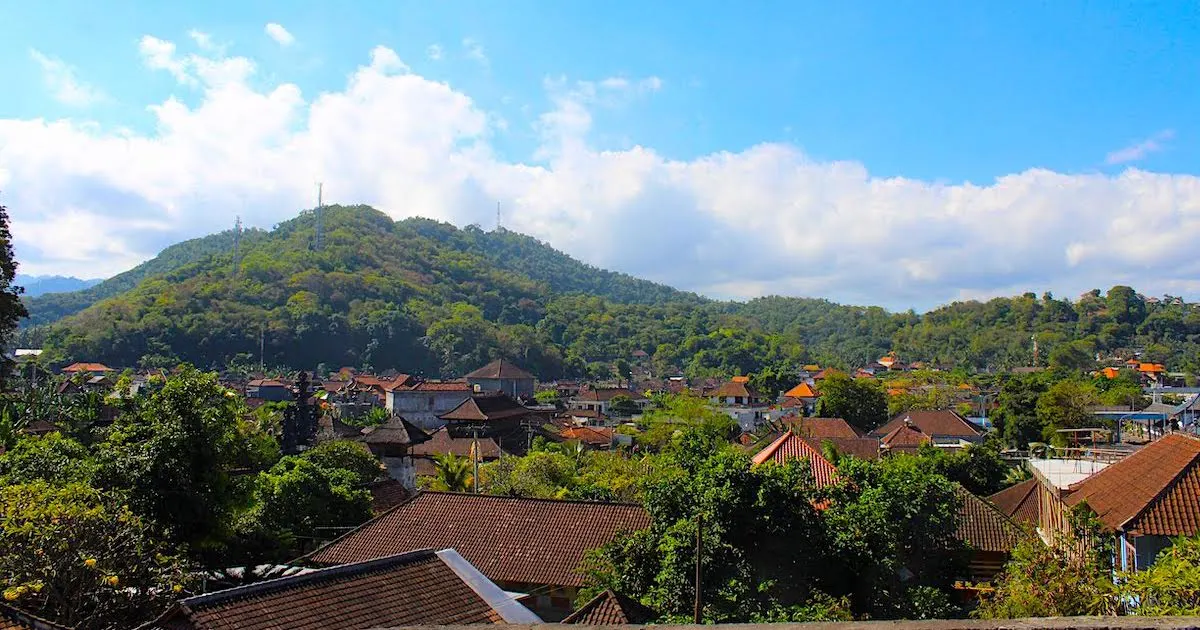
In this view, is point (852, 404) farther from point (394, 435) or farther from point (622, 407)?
point (394, 435)

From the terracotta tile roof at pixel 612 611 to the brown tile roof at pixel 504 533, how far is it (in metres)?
3.37

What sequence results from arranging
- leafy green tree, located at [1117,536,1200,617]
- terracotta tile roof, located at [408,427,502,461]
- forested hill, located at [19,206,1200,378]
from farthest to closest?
forested hill, located at [19,206,1200,378], terracotta tile roof, located at [408,427,502,461], leafy green tree, located at [1117,536,1200,617]

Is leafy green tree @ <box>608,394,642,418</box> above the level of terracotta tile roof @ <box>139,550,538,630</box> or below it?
below

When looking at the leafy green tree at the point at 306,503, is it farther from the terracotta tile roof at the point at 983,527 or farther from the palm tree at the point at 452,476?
the terracotta tile roof at the point at 983,527

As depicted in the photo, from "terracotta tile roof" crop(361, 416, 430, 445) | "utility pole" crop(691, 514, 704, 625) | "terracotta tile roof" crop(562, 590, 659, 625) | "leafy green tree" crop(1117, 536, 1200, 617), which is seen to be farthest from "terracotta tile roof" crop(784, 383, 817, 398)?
"leafy green tree" crop(1117, 536, 1200, 617)

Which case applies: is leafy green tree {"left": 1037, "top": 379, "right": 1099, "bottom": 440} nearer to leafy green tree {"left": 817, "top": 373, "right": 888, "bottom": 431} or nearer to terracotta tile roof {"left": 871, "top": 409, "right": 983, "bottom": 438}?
terracotta tile roof {"left": 871, "top": 409, "right": 983, "bottom": 438}


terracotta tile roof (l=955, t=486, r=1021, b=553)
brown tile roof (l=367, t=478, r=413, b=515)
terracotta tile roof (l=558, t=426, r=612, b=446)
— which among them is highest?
terracotta tile roof (l=955, t=486, r=1021, b=553)

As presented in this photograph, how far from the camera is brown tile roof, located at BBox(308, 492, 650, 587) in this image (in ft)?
48.2

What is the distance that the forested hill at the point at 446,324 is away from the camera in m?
86.4

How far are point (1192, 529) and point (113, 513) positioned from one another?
13.8 meters

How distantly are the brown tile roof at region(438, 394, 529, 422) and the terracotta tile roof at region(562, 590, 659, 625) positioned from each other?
3318 cm

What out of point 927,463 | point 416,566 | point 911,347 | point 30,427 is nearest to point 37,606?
point 416,566

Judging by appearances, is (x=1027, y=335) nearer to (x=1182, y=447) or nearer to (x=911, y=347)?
(x=911, y=347)

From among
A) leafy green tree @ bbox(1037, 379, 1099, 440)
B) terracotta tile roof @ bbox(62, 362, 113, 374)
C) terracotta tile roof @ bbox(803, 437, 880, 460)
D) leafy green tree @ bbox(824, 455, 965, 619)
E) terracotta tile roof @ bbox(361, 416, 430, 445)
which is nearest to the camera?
leafy green tree @ bbox(824, 455, 965, 619)
